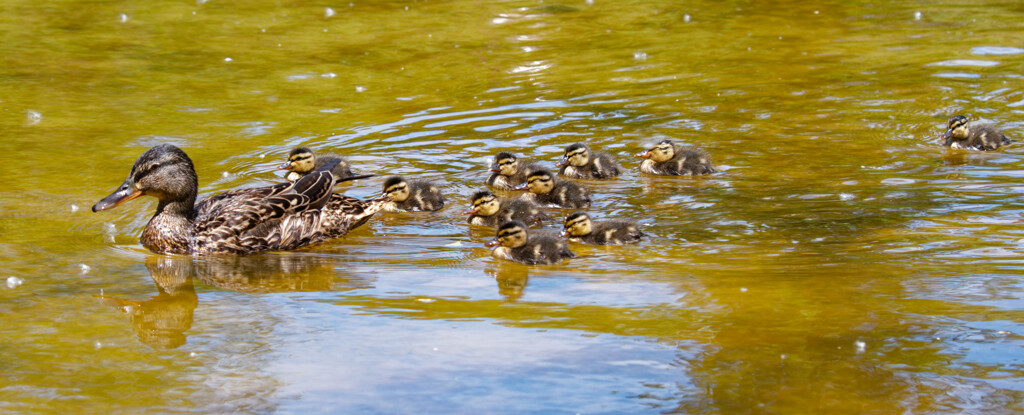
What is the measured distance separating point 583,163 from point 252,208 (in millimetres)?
2535

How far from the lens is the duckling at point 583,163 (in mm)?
8172

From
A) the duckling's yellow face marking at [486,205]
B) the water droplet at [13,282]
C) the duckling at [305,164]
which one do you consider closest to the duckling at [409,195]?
the duckling's yellow face marking at [486,205]

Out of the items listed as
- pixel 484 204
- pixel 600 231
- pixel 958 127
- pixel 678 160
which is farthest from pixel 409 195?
pixel 958 127

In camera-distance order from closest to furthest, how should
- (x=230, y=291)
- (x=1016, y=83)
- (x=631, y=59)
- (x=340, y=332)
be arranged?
(x=340, y=332) → (x=230, y=291) → (x=1016, y=83) → (x=631, y=59)

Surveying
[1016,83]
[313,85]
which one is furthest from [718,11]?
[313,85]

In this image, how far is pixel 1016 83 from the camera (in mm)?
10398

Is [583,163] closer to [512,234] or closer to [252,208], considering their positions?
[512,234]

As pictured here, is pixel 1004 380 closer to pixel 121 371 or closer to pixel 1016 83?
pixel 121 371

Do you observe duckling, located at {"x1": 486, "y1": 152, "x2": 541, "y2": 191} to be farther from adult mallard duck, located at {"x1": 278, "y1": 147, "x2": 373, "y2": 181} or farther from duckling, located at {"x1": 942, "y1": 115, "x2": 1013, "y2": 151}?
duckling, located at {"x1": 942, "y1": 115, "x2": 1013, "y2": 151}

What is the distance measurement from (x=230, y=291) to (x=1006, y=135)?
20.7 ft

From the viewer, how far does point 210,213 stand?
683cm

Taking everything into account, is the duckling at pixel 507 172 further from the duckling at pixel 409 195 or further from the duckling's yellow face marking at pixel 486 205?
the duckling's yellow face marking at pixel 486 205

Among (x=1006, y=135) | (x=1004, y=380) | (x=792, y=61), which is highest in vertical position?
(x=792, y=61)

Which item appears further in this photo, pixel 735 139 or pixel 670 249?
pixel 735 139
